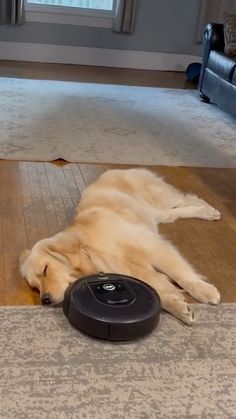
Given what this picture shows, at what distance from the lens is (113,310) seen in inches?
65.1

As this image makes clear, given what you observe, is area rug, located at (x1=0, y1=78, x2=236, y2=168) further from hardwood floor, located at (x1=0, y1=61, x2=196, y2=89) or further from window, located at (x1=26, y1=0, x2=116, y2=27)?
window, located at (x1=26, y1=0, x2=116, y2=27)

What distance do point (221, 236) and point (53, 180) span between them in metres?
0.94

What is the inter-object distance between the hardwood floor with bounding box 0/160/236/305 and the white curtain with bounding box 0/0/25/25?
304cm

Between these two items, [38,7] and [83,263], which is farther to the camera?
[38,7]

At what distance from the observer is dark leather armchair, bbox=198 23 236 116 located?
4.17 metres

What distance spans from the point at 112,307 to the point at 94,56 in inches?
189

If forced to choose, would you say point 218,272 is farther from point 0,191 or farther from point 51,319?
point 0,191

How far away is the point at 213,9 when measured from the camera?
5934 mm

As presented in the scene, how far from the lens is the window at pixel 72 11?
226 inches

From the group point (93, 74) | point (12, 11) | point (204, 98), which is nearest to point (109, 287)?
point (204, 98)

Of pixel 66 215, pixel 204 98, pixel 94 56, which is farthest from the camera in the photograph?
pixel 94 56

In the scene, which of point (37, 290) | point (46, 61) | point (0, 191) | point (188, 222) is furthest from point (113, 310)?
point (46, 61)

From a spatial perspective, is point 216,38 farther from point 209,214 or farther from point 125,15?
point 209,214

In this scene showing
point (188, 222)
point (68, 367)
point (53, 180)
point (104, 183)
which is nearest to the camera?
point (68, 367)
